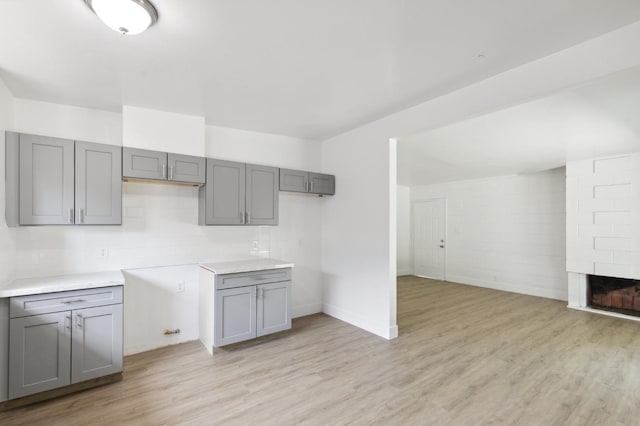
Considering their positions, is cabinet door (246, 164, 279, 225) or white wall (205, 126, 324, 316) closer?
cabinet door (246, 164, 279, 225)

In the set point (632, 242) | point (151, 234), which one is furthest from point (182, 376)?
point (632, 242)

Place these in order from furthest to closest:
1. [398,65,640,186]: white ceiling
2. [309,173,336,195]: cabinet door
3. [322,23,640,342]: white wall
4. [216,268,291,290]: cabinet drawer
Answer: [309,173,336,195]: cabinet door, [216,268,291,290]: cabinet drawer, [398,65,640,186]: white ceiling, [322,23,640,342]: white wall

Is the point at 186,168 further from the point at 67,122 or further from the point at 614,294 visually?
the point at 614,294

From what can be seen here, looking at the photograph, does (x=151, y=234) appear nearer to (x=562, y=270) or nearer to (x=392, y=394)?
(x=392, y=394)

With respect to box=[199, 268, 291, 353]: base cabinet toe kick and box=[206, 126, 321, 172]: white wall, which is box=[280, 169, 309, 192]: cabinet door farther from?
box=[199, 268, 291, 353]: base cabinet toe kick

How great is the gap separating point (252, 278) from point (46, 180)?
2.16 metres

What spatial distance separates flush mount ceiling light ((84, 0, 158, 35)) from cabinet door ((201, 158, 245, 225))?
5.95 ft

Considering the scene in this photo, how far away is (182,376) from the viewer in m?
2.89

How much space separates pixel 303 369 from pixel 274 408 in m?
0.65

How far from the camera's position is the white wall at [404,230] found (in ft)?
27.3

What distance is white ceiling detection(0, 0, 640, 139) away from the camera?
1802mm

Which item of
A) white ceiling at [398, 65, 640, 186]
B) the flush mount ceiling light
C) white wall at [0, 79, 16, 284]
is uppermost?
the flush mount ceiling light

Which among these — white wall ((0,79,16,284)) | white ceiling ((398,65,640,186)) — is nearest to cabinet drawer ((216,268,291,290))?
white wall ((0,79,16,284))

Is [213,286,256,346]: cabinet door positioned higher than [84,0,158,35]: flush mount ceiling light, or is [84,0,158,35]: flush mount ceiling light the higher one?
[84,0,158,35]: flush mount ceiling light
